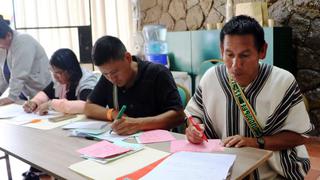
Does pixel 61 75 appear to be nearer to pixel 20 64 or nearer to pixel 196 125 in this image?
pixel 20 64

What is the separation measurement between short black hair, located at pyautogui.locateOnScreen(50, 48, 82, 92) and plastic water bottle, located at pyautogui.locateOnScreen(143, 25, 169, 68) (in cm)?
199

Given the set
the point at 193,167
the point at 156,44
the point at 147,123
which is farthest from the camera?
the point at 156,44

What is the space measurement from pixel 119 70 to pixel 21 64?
1274mm

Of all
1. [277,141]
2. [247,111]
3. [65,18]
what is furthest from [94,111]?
[65,18]

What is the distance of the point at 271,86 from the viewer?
1.35 m

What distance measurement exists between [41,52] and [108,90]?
1116 millimetres

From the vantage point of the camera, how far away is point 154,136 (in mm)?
1485

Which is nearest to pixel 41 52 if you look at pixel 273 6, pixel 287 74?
pixel 287 74

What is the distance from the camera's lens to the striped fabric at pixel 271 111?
4.28ft

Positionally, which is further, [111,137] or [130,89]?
[130,89]

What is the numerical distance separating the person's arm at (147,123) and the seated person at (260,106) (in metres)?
0.29

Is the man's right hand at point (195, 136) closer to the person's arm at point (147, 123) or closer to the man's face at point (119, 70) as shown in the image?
the person's arm at point (147, 123)

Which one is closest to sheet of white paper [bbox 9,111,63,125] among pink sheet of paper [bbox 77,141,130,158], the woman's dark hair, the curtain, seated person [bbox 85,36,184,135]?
the woman's dark hair

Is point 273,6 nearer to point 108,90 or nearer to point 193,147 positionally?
point 108,90
